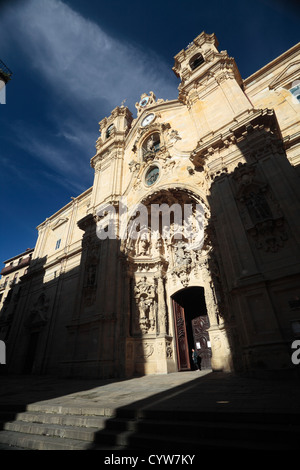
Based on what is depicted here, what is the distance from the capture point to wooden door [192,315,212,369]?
36.6 feet

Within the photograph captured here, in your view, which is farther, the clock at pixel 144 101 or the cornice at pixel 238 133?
the clock at pixel 144 101

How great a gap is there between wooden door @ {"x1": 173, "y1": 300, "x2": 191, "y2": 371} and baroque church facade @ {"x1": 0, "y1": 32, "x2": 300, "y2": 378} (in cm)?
5

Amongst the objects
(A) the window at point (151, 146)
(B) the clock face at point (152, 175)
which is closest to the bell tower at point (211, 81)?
(A) the window at point (151, 146)

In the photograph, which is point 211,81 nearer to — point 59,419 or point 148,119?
point 148,119

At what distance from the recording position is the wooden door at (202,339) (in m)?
11.2

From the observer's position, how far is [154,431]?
296cm

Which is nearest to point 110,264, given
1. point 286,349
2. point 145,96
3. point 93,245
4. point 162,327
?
point 93,245

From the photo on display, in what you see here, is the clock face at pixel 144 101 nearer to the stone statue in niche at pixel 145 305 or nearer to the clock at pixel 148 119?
the clock at pixel 148 119

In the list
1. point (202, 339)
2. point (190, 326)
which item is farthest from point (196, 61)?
point (202, 339)

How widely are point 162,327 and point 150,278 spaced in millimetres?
2684

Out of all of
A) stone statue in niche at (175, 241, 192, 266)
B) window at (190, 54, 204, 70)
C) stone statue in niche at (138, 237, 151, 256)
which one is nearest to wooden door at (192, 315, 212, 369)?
stone statue in niche at (175, 241, 192, 266)

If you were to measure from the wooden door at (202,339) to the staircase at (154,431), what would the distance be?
8823 millimetres

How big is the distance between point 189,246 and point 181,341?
5.04 m
